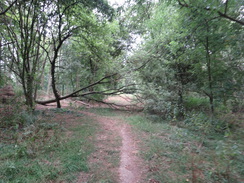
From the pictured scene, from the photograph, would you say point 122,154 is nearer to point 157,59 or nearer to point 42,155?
point 42,155

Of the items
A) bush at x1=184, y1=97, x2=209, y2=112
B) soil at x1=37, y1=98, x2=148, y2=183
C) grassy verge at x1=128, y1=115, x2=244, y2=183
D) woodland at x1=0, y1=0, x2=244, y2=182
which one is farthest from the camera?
bush at x1=184, y1=97, x2=209, y2=112

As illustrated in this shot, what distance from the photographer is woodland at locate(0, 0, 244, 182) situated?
462cm

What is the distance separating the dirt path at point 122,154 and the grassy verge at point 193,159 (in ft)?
1.02

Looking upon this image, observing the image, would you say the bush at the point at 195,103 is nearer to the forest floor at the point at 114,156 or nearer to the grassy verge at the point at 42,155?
the forest floor at the point at 114,156

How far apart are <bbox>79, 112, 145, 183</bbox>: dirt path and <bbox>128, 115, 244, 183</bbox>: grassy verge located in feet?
1.02

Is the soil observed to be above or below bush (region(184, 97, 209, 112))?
below

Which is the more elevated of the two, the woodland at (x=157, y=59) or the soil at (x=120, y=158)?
the woodland at (x=157, y=59)

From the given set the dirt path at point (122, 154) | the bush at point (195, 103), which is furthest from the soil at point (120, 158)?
the bush at point (195, 103)

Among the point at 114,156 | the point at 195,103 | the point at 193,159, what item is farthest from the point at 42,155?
the point at 195,103

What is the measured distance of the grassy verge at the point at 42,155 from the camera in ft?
9.70

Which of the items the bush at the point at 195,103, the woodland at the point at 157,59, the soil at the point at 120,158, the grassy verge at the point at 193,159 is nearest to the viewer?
the grassy verge at the point at 193,159

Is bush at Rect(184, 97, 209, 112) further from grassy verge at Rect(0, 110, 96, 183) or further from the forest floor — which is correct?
grassy verge at Rect(0, 110, 96, 183)

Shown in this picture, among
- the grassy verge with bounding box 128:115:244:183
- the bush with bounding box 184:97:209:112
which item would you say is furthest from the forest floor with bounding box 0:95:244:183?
the bush with bounding box 184:97:209:112

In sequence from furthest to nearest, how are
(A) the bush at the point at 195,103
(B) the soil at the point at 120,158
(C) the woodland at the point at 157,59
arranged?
(A) the bush at the point at 195,103
(C) the woodland at the point at 157,59
(B) the soil at the point at 120,158
